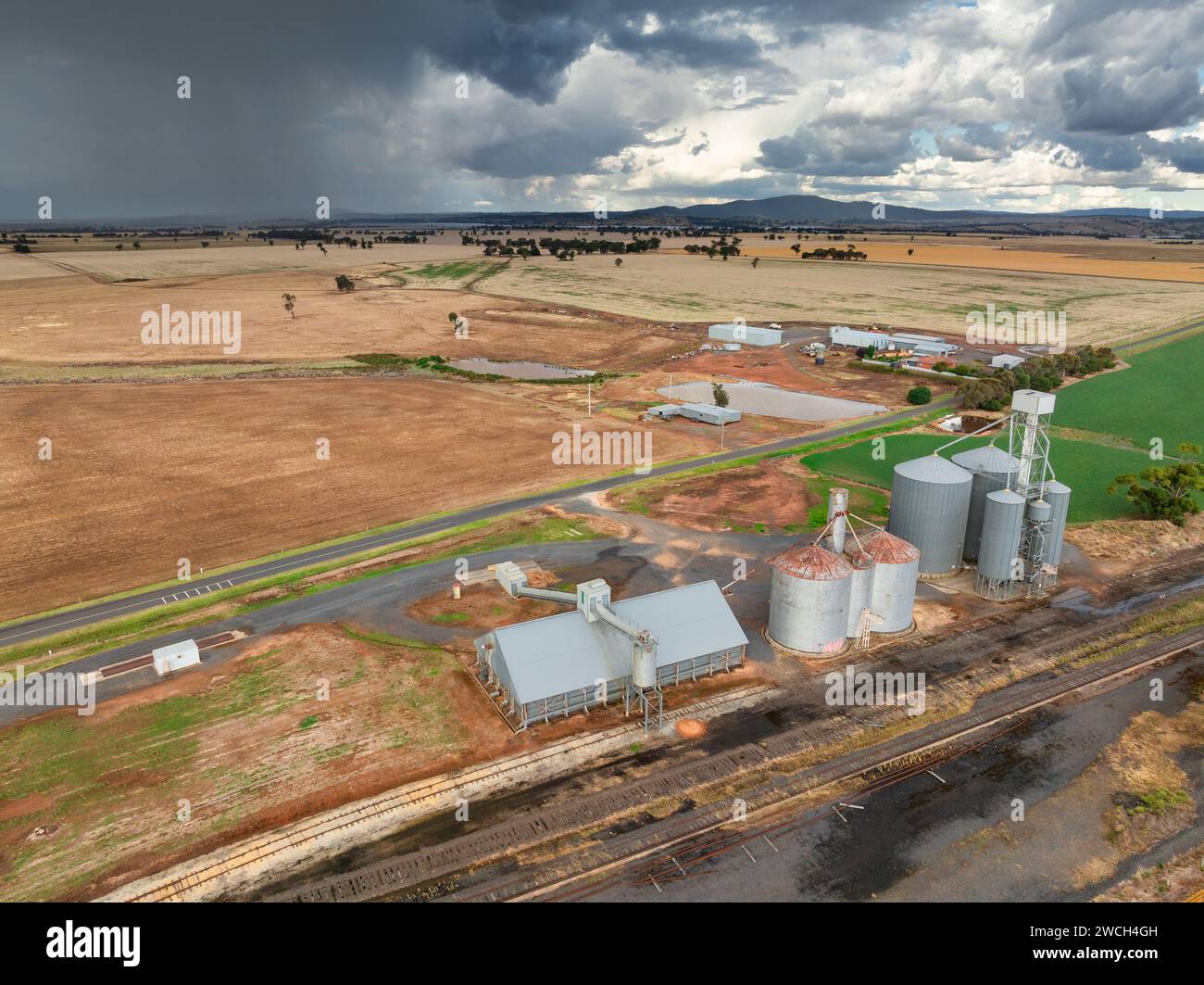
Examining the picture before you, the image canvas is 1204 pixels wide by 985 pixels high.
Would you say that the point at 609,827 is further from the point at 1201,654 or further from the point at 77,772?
the point at 1201,654

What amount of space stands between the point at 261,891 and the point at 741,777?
2184 cm

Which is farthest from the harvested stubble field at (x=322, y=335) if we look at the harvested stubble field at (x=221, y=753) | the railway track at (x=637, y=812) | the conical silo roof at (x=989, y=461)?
the railway track at (x=637, y=812)

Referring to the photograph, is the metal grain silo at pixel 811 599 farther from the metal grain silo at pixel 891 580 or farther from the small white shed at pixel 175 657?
the small white shed at pixel 175 657

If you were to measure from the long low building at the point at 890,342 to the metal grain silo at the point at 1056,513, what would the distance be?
93149 mm

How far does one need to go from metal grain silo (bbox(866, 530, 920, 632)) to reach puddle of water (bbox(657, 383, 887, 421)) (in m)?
57.2

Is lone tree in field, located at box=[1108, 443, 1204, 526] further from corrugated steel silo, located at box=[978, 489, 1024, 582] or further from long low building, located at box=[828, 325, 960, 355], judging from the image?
long low building, located at box=[828, 325, 960, 355]

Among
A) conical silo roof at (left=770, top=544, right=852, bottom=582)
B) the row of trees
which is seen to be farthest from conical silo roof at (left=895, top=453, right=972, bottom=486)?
the row of trees

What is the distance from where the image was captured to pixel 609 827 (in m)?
32.3

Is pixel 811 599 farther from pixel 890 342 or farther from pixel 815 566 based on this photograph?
pixel 890 342

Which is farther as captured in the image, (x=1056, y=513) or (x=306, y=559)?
(x=306, y=559)

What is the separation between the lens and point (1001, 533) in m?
51.3

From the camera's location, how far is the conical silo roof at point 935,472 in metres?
53.2

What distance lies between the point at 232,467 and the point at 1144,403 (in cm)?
12445

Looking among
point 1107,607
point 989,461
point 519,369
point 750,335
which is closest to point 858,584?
point 989,461
